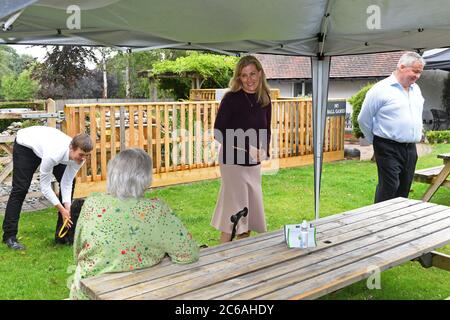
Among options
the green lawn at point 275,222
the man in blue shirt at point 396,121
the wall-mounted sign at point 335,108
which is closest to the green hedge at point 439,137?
the green lawn at point 275,222

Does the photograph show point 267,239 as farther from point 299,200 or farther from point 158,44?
point 299,200

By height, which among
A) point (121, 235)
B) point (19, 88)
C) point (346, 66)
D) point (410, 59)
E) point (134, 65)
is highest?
point (134, 65)

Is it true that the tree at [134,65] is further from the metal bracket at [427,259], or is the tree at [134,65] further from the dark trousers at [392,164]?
the metal bracket at [427,259]

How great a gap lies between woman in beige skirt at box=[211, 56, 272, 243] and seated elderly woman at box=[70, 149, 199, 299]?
1.57m

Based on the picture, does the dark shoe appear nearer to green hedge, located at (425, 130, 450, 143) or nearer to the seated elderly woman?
the seated elderly woman

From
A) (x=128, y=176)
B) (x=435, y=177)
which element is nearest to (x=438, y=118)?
(x=435, y=177)

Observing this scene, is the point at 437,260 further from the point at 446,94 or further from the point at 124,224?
the point at 446,94

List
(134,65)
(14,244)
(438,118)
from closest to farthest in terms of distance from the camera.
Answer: (14,244), (438,118), (134,65)

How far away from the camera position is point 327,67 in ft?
15.7

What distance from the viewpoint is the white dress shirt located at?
4.17 meters

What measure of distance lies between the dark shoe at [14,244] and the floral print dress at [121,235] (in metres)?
2.73

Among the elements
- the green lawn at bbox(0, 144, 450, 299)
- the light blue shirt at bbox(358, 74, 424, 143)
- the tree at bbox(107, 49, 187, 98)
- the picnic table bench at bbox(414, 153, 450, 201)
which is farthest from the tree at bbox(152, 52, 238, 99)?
the tree at bbox(107, 49, 187, 98)

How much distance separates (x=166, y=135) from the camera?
25.7 feet

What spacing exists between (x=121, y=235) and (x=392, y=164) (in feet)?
10.1
